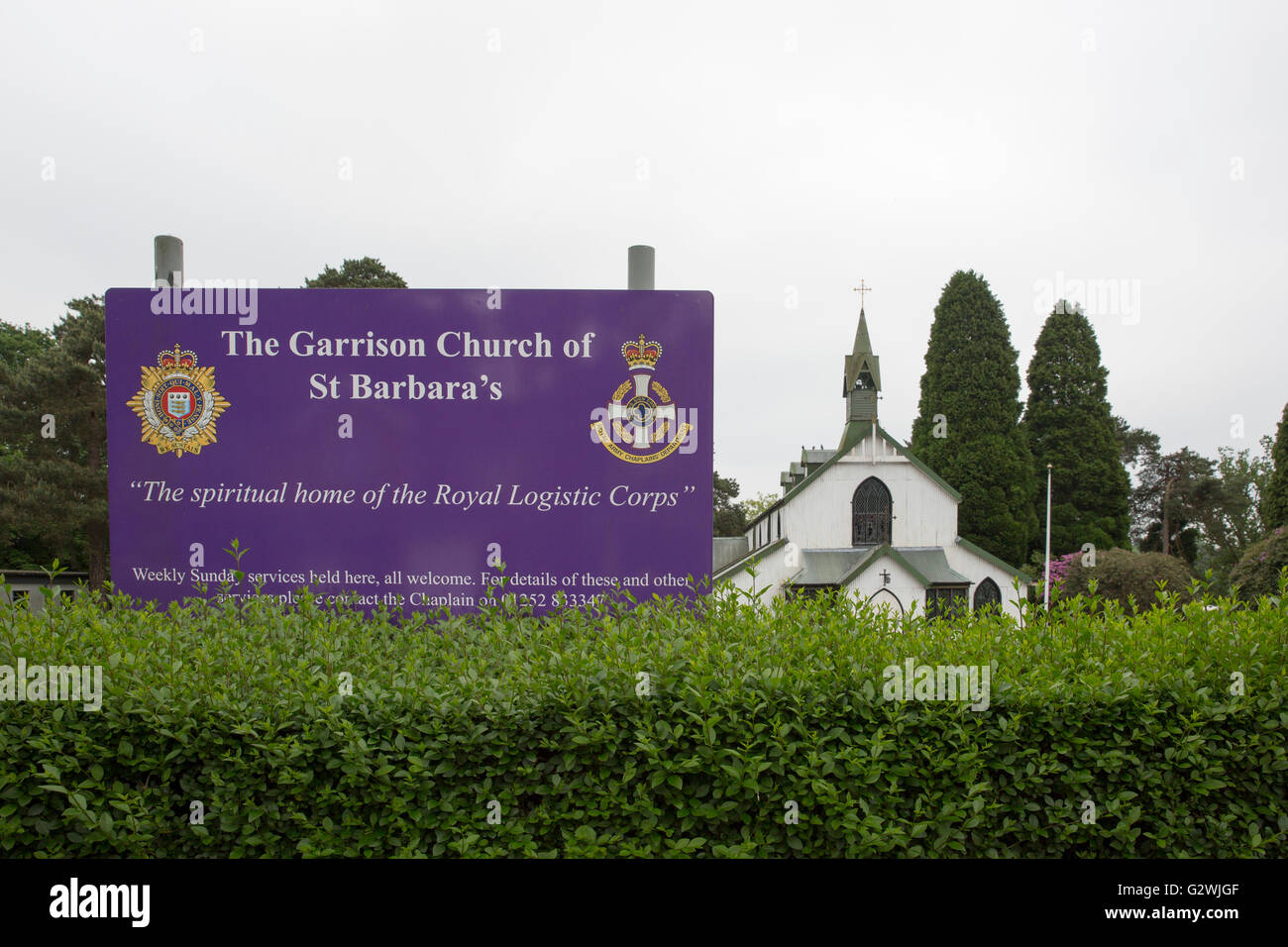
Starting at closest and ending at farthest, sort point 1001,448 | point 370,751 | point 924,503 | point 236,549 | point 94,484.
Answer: point 370,751 < point 236,549 < point 94,484 < point 924,503 < point 1001,448

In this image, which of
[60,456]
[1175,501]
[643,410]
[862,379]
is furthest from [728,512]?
[643,410]

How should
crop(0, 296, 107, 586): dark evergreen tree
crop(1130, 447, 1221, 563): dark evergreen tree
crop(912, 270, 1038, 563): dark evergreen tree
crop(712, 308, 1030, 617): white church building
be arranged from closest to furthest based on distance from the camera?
crop(0, 296, 107, 586): dark evergreen tree < crop(712, 308, 1030, 617): white church building < crop(912, 270, 1038, 563): dark evergreen tree < crop(1130, 447, 1221, 563): dark evergreen tree

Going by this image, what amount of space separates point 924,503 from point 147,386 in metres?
31.8

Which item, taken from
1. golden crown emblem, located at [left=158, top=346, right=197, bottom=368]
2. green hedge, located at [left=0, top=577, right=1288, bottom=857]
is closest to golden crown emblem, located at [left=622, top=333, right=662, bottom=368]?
green hedge, located at [left=0, top=577, right=1288, bottom=857]

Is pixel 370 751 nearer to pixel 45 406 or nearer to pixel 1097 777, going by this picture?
pixel 1097 777

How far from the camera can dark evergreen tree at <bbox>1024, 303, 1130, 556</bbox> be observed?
1654 inches

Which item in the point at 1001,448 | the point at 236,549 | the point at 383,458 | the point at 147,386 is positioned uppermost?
the point at 1001,448

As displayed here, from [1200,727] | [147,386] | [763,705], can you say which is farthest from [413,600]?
[1200,727]

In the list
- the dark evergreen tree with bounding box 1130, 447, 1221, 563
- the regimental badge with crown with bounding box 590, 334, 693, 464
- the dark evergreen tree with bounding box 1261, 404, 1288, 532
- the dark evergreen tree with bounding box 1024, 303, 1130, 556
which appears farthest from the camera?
the dark evergreen tree with bounding box 1130, 447, 1221, 563

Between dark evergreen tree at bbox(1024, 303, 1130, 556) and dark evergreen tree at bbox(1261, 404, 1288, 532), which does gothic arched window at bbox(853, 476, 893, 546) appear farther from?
dark evergreen tree at bbox(1024, 303, 1130, 556)

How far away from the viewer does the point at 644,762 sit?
2902mm

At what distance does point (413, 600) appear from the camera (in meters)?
4.53

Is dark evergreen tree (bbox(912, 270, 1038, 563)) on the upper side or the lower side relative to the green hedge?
upper

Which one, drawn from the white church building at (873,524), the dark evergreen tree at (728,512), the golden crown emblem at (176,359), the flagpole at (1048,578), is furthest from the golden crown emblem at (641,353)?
the dark evergreen tree at (728,512)
